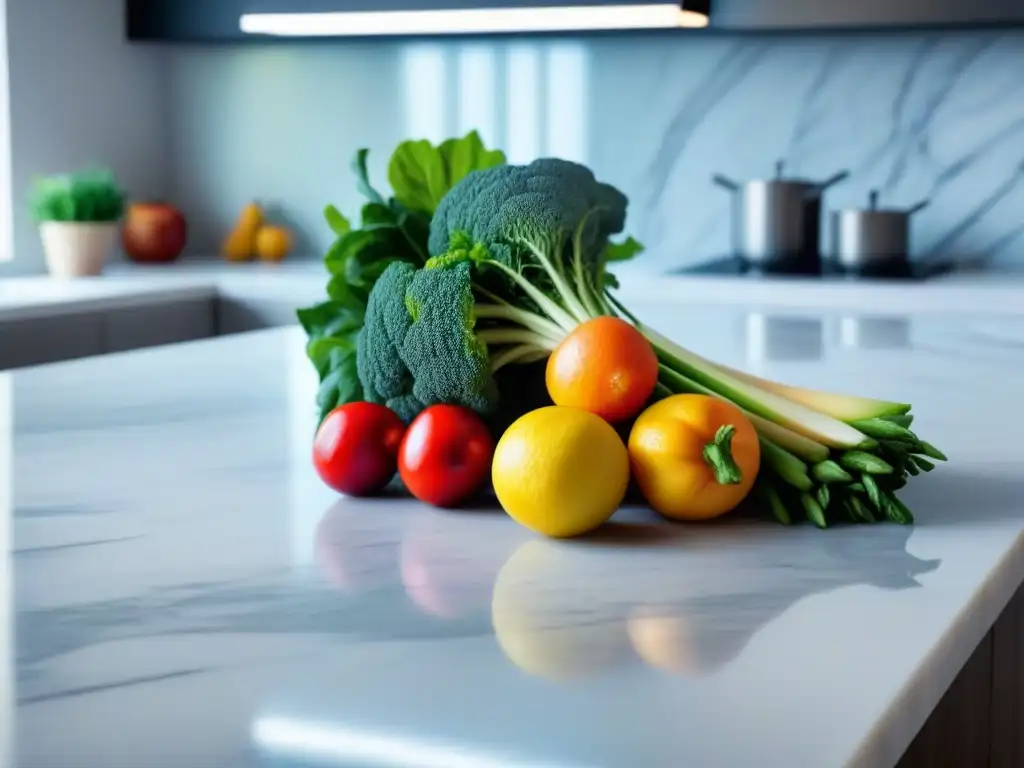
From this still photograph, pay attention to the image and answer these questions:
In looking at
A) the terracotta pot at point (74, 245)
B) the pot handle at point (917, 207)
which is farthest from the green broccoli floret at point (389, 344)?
the terracotta pot at point (74, 245)

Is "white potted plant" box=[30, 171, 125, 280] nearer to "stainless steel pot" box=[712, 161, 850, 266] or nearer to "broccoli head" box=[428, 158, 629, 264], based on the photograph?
"stainless steel pot" box=[712, 161, 850, 266]

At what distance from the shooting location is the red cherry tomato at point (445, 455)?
0.94m

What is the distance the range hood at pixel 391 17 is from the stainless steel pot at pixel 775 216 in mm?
400

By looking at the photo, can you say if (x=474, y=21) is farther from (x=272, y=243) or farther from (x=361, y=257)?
(x=361, y=257)

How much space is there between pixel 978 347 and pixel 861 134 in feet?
5.35

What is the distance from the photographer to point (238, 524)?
36.4 inches

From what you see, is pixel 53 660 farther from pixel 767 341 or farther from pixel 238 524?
pixel 767 341

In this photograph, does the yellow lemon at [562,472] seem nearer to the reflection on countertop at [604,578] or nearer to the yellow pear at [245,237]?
the reflection on countertop at [604,578]

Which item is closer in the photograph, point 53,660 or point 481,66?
point 53,660

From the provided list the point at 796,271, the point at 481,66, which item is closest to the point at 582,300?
the point at 796,271

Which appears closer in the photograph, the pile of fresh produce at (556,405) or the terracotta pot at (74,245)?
the pile of fresh produce at (556,405)

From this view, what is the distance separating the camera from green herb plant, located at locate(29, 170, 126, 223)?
10.6 feet

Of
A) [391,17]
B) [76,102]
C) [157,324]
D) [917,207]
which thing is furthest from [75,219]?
[917,207]

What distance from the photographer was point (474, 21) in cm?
319
